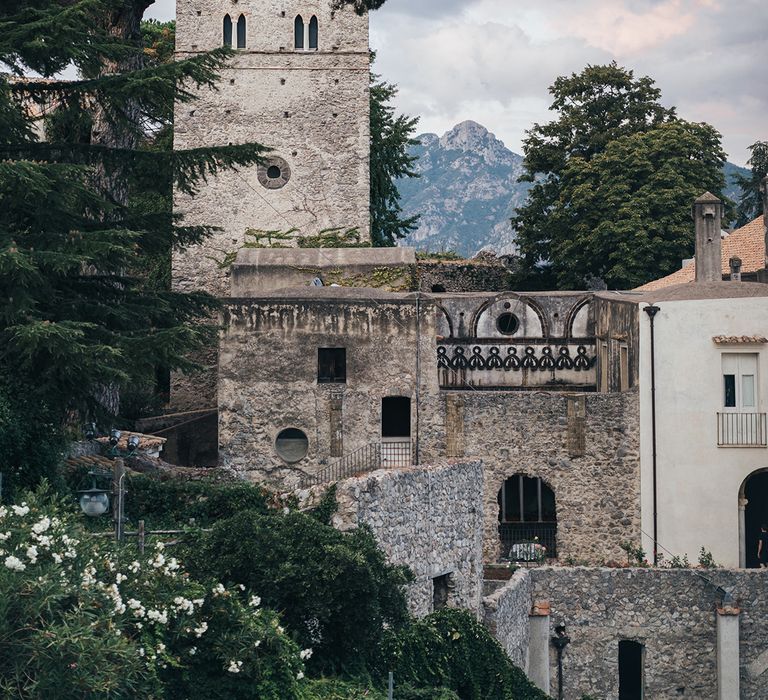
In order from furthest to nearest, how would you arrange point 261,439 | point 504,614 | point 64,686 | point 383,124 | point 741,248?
1. point 383,124
2. point 741,248
3. point 261,439
4. point 504,614
5. point 64,686

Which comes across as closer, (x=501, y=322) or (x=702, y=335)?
(x=702, y=335)

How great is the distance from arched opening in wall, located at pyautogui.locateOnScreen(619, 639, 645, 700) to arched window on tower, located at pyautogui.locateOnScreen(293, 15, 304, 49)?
22656 mm

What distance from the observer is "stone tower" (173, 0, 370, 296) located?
45.8 m

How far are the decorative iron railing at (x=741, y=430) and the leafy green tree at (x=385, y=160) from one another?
73.5 feet

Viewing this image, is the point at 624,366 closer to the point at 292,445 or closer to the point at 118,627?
the point at 292,445

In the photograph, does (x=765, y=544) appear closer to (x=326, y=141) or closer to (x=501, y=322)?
(x=501, y=322)

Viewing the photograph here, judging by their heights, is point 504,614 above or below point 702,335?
below

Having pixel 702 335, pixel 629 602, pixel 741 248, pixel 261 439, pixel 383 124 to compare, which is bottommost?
pixel 629 602

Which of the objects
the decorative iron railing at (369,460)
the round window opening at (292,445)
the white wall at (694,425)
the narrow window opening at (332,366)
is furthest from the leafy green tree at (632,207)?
the round window opening at (292,445)

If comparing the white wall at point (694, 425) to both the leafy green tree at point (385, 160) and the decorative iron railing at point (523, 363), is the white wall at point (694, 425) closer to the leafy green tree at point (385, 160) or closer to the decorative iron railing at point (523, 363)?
the decorative iron railing at point (523, 363)

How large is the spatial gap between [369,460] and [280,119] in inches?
606

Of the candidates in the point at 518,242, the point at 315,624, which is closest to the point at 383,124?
the point at 518,242

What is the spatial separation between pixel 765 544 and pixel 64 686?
24.2m

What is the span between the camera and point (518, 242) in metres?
54.7
